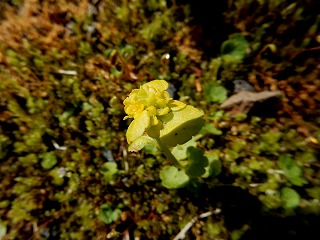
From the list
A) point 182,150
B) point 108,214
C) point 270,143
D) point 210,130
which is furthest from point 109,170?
point 270,143

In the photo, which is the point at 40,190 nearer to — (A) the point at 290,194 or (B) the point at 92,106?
(B) the point at 92,106

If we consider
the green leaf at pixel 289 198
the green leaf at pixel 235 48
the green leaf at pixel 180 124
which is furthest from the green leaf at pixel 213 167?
the green leaf at pixel 235 48

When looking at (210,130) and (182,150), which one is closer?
(182,150)

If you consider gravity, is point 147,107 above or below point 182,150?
above

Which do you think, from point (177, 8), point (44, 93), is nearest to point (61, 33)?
point (44, 93)

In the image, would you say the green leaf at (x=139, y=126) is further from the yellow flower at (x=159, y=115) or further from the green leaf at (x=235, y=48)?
the green leaf at (x=235, y=48)

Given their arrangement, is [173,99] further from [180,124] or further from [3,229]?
[3,229]

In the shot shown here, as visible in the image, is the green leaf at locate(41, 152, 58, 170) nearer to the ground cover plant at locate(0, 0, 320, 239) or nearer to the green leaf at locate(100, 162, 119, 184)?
the ground cover plant at locate(0, 0, 320, 239)
